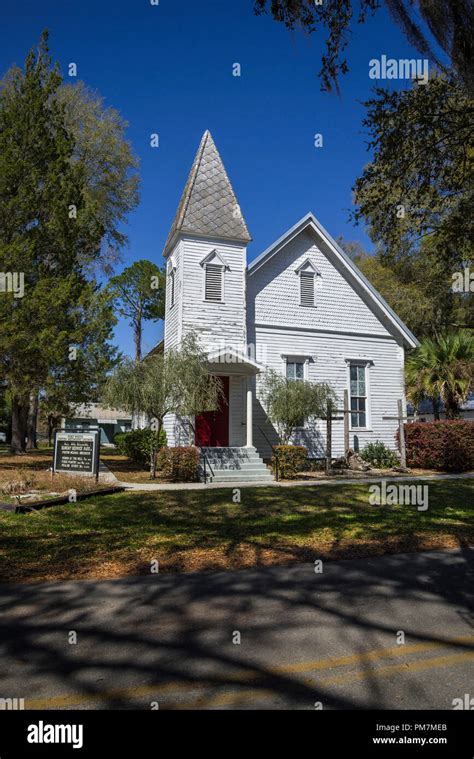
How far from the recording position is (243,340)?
19.7 m

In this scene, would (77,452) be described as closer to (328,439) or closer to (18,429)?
(328,439)

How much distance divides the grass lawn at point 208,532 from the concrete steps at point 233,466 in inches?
154

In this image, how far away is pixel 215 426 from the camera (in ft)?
62.7

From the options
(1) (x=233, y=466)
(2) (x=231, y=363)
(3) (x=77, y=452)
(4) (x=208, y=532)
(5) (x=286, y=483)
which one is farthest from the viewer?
(2) (x=231, y=363)

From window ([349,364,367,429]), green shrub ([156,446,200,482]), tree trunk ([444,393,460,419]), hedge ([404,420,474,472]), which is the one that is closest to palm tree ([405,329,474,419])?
tree trunk ([444,393,460,419])

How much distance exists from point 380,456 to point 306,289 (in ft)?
24.2

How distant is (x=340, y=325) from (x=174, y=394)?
30.4 ft

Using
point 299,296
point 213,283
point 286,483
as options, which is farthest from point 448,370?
point 213,283

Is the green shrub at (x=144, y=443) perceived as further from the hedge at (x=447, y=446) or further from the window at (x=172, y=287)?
the hedge at (x=447, y=446)

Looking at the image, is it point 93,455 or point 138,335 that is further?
point 138,335

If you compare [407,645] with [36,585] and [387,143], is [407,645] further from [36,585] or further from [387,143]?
[387,143]

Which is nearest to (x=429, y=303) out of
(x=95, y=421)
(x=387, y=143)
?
(x=387, y=143)

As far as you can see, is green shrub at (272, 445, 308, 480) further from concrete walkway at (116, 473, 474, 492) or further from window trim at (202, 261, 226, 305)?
window trim at (202, 261, 226, 305)

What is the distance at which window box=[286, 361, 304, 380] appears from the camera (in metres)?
21.0
